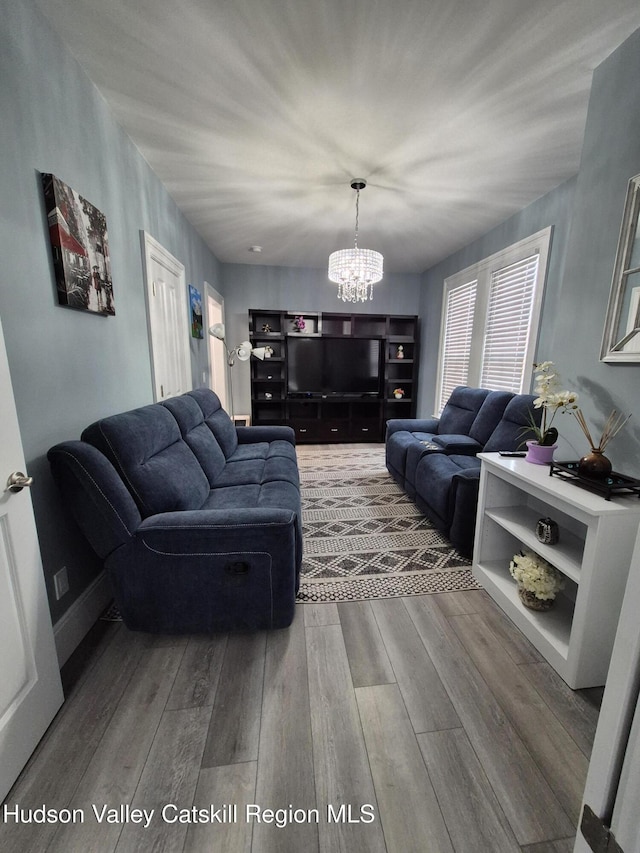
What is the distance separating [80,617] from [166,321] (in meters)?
2.10

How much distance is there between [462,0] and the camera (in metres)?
1.26

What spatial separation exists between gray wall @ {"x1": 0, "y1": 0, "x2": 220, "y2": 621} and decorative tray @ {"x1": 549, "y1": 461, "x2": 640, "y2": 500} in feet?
7.45

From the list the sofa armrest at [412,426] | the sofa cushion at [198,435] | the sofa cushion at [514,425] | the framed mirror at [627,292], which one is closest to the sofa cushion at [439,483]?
the sofa cushion at [514,425]

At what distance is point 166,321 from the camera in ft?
8.84

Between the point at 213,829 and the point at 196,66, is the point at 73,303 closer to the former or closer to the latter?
the point at 196,66

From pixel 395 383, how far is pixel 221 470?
365 centimetres

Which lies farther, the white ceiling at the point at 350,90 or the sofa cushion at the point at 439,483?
the sofa cushion at the point at 439,483

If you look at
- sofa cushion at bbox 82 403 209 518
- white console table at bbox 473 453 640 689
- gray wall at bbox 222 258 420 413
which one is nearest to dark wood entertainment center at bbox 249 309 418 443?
gray wall at bbox 222 258 420 413

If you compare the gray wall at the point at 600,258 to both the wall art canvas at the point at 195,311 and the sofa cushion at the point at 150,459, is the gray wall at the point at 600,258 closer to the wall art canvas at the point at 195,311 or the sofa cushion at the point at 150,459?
the sofa cushion at the point at 150,459

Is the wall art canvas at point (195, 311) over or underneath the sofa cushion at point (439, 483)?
over

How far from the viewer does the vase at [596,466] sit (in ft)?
4.62

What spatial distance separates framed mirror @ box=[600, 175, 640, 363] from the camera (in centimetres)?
144

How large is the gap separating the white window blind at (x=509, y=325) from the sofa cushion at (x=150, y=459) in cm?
294

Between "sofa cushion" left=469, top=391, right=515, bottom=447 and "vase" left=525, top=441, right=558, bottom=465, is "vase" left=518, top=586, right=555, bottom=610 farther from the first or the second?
"sofa cushion" left=469, top=391, right=515, bottom=447
